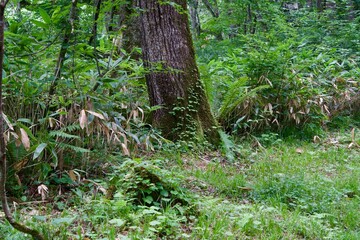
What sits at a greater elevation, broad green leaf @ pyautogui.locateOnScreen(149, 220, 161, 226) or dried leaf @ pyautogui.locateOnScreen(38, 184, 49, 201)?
dried leaf @ pyautogui.locateOnScreen(38, 184, 49, 201)

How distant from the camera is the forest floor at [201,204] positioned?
2.65m

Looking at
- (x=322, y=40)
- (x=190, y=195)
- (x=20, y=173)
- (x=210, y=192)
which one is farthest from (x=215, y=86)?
(x=322, y=40)

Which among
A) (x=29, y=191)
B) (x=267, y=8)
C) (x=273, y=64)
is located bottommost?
(x=29, y=191)

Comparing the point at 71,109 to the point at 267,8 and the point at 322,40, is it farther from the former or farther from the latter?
the point at 322,40

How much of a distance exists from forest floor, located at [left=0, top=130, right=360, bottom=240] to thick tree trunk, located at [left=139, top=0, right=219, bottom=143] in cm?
60

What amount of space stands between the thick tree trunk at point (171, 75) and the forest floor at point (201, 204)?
60 cm

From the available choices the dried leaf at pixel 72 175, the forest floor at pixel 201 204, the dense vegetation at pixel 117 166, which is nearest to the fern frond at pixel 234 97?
the dense vegetation at pixel 117 166

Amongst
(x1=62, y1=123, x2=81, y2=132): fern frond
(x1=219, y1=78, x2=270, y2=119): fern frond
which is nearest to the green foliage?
(x1=219, y1=78, x2=270, y2=119): fern frond

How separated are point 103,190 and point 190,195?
71 cm

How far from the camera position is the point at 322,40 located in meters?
9.83

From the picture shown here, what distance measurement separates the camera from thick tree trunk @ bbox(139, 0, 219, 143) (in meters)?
5.03

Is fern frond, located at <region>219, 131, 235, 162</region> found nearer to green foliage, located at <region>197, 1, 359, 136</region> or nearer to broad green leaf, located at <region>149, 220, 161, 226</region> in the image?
green foliage, located at <region>197, 1, 359, 136</region>

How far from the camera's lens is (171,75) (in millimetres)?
5070

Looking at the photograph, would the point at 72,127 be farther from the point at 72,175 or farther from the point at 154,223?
the point at 154,223
